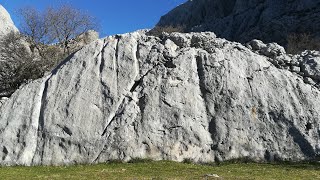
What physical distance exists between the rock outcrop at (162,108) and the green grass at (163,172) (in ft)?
7.10

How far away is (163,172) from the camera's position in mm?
26047

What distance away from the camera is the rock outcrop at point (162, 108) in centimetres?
3284

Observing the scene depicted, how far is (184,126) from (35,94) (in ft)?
46.7

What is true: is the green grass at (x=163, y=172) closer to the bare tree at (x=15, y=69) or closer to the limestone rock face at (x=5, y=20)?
the bare tree at (x=15, y=69)

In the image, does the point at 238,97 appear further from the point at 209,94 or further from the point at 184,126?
the point at 184,126

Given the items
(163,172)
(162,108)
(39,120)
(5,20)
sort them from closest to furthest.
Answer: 1. (163,172)
2. (39,120)
3. (162,108)
4. (5,20)

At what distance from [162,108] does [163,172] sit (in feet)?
30.7

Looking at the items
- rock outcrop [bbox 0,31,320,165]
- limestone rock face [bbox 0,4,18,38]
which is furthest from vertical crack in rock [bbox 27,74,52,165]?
limestone rock face [bbox 0,4,18,38]

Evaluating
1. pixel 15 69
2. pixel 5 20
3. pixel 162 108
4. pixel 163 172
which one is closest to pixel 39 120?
pixel 162 108

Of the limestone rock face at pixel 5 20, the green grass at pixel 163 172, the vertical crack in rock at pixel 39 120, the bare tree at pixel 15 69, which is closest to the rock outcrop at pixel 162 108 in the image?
the vertical crack in rock at pixel 39 120

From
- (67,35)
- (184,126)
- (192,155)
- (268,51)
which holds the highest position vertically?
(67,35)

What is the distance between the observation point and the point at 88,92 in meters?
35.5

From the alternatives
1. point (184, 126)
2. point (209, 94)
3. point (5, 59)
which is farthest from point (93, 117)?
point (5, 59)

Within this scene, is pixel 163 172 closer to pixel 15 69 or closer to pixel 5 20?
pixel 15 69
